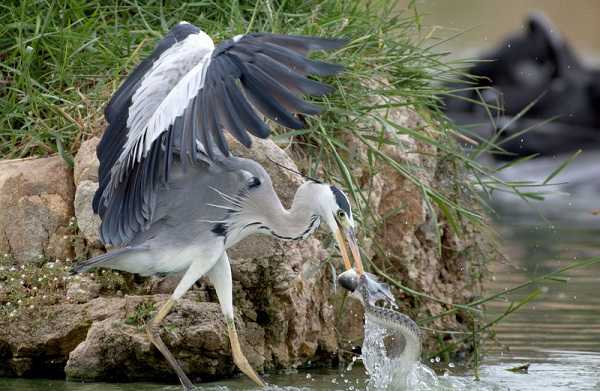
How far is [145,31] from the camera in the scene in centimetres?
Answer: 676

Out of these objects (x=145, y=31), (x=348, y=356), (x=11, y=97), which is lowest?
(x=348, y=356)

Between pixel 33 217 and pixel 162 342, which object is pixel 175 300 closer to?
pixel 162 342

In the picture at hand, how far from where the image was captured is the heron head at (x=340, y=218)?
5.35 metres

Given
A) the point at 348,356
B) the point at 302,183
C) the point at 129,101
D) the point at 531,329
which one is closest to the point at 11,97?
the point at 129,101

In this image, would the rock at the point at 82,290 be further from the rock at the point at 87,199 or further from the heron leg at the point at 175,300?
the heron leg at the point at 175,300

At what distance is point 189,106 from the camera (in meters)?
4.83

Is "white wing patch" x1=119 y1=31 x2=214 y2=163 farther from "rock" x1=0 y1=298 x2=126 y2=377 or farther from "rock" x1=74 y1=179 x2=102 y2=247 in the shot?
"rock" x1=0 y1=298 x2=126 y2=377

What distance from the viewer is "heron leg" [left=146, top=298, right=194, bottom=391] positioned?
541cm

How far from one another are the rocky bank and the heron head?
587 mm

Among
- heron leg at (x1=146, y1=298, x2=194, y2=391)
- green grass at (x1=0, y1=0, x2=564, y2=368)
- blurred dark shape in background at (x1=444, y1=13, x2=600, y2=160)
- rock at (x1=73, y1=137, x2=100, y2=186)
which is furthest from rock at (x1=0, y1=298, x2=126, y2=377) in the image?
blurred dark shape in background at (x1=444, y1=13, x2=600, y2=160)

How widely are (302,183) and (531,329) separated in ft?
6.89

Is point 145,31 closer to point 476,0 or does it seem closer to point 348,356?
point 348,356

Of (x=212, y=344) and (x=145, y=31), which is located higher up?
(x=145, y=31)

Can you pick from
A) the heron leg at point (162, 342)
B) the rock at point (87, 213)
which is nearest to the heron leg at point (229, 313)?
the heron leg at point (162, 342)
